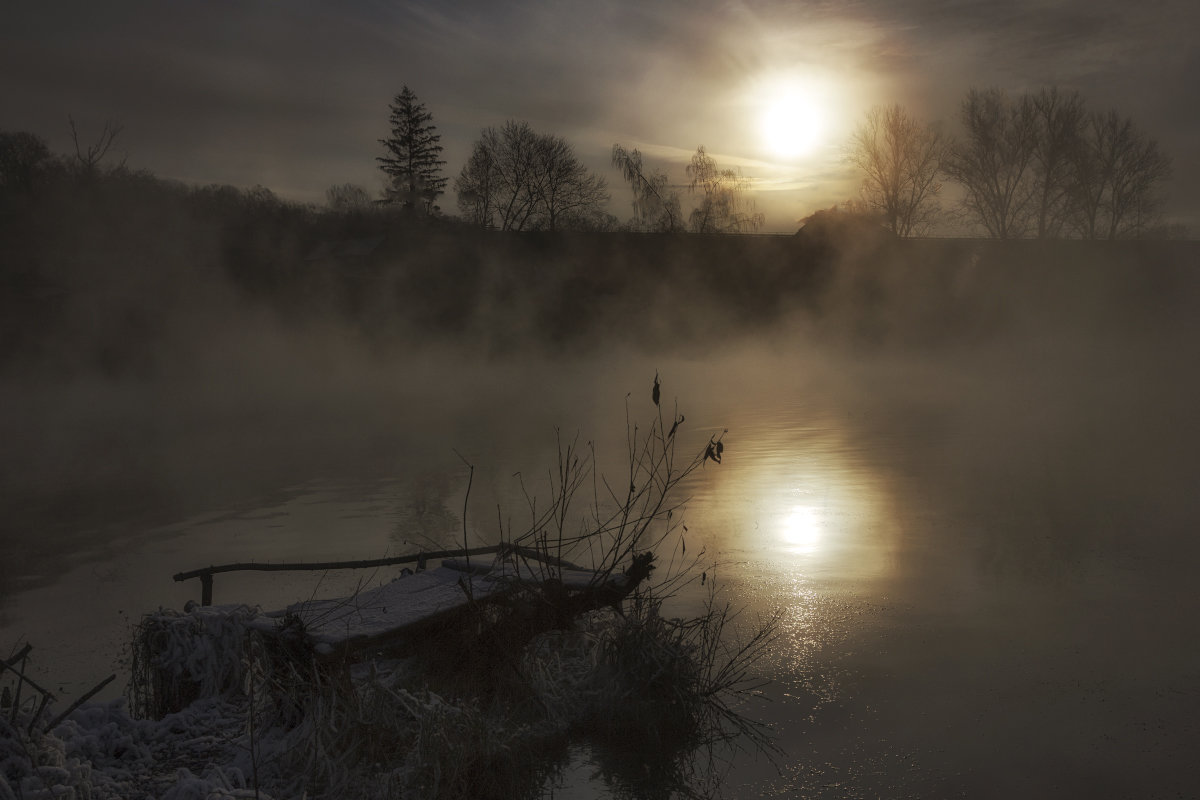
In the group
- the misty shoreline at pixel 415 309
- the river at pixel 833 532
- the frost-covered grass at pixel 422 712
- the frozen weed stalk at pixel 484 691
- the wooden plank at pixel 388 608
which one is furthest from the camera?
the misty shoreline at pixel 415 309

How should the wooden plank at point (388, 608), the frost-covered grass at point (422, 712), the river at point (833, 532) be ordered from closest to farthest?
the frost-covered grass at point (422, 712) → the wooden plank at point (388, 608) → the river at point (833, 532)

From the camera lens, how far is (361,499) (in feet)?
47.9

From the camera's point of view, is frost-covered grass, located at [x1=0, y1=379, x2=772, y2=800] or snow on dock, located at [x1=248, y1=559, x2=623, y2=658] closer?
frost-covered grass, located at [x1=0, y1=379, x2=772, y2=800]

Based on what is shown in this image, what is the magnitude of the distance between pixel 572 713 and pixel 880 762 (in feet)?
6.52

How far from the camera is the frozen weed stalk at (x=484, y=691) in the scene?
16.9 feet

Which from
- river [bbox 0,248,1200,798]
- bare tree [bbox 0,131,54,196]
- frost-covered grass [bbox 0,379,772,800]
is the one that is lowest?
river [bbox 0,248,1200,798]

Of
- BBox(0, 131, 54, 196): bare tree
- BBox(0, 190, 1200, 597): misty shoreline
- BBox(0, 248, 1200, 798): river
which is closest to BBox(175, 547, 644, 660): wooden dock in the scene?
BBox(0, 248, 1200, 798): river

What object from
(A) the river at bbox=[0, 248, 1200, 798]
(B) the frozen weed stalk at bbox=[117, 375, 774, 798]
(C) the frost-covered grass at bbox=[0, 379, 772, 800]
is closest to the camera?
(C) the frost-covered grass at bbox=[0, 379, 772, 800]

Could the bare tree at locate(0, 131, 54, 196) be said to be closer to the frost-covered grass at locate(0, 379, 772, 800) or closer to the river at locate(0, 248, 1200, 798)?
the river at locate(0, 248, 1200, 798)

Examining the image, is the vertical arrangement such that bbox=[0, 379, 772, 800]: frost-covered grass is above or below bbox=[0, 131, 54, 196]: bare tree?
below

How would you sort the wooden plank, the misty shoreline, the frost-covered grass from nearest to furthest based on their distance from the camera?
the frost-covered grass → the wooden plank → the misty shoreline

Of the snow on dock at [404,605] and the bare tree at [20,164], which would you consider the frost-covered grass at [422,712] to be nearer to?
the snow on dock at [404,605]

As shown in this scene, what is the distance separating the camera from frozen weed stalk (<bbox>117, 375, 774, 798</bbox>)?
5148 mm

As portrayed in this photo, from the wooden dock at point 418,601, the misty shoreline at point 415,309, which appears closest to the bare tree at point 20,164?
the misty shoreline at point 415,309
